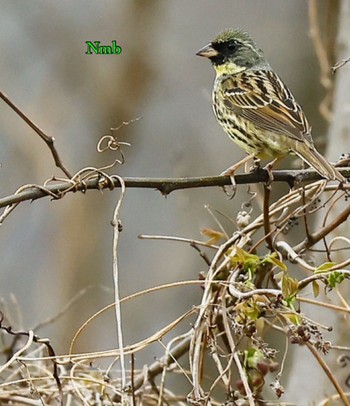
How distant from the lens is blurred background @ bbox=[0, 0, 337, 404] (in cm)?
778

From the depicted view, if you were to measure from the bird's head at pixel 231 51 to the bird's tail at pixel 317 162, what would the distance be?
2.44 feet

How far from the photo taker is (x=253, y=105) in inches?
152

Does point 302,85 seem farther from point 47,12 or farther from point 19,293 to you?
point 19,293

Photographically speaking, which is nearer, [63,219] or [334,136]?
[334,136]

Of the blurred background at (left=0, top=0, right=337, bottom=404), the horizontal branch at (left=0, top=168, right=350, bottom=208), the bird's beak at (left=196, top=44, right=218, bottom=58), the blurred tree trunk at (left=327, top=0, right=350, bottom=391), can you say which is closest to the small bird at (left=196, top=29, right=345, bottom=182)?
the bird's beak at (left=196, top=44, right=218, bottom=58)

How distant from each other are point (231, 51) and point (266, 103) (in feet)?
1.07

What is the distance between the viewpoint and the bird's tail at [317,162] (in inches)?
109

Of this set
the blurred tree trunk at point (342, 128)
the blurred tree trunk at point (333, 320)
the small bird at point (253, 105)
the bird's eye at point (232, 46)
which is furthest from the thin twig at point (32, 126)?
the bird's eye at point (232, 46)

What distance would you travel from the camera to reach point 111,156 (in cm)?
774

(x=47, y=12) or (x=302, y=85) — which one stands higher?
(x=47, y=12)

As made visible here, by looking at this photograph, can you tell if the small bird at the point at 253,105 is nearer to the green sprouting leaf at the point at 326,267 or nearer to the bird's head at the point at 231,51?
the bird's head at the point at 231,51

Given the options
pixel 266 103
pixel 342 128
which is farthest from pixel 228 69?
pixel 342 128

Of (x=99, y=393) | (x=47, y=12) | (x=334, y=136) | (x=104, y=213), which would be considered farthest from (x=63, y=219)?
(x=99, y=393)

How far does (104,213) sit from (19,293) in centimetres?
102
